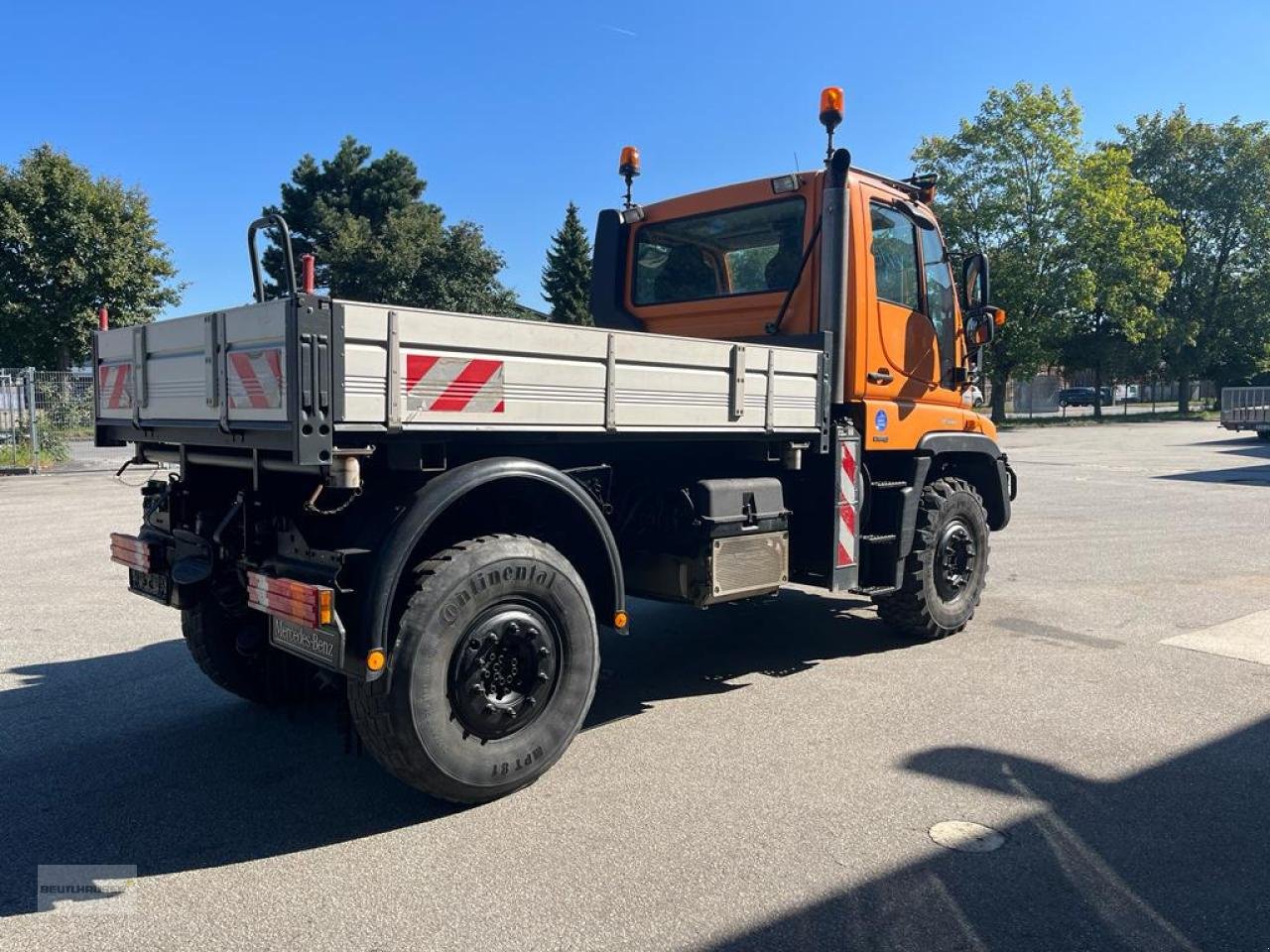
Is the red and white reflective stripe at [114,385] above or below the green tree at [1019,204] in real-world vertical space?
below

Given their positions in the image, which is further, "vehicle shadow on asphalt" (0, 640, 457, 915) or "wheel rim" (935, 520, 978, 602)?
"wheel rim" (935, 520, 978, 602)

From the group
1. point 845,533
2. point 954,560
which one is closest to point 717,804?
point 845,533

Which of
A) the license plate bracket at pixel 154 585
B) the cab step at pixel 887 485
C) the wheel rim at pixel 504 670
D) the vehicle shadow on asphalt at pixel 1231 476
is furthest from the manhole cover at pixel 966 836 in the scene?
the vehicle shadow on asphalt at pixel 1231 476

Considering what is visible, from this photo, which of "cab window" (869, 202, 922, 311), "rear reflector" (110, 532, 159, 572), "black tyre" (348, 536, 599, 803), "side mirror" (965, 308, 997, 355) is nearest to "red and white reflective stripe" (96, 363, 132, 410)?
"rear reflector" (110, 532, 159, 572)

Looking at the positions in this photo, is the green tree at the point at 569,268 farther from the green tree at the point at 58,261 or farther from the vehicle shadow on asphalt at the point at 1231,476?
the vehicle shadow on asphalt at the point at 1231,476

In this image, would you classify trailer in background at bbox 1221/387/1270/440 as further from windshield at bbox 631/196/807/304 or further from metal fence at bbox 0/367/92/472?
metal fence at bbox 0/367/92/472

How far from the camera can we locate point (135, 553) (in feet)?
14.9

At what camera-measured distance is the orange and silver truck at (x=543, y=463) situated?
353 cm

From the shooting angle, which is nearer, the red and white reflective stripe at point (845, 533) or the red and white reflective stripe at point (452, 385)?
the red and white reflective stripe at point (452, 385)

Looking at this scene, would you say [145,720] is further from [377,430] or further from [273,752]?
[377,430]

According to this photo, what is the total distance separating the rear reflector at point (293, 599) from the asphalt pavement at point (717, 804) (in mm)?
858

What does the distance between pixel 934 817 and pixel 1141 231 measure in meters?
45.1

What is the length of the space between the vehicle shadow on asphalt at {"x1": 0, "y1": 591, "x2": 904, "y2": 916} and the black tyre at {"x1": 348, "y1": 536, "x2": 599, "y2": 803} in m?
0.30

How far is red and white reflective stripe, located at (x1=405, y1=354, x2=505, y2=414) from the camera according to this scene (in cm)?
353
